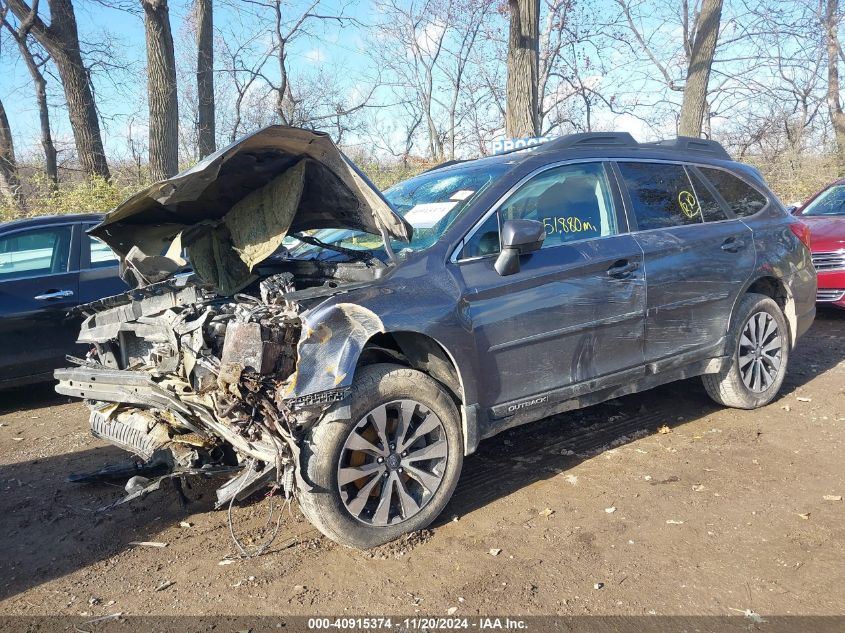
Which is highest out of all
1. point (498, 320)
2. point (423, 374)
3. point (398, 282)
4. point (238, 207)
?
point (238, 207)

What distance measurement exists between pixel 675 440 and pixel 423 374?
2.23 meters

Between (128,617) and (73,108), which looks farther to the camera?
(73,108)

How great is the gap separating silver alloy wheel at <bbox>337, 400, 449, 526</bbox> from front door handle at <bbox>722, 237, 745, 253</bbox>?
8.88 feet

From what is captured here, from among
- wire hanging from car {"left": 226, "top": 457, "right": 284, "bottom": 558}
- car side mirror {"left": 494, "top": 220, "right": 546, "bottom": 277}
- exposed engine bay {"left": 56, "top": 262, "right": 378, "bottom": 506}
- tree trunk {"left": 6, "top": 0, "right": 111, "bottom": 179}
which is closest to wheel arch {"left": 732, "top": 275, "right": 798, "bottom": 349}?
car side mirror {"left": 494, "top": 220, "right": 546, "bottom": 277}

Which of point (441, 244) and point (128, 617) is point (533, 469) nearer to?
point (441, 244)

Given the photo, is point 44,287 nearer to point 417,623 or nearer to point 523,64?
point 417,623

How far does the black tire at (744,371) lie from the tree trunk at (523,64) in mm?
6131

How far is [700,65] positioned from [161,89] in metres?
11.8

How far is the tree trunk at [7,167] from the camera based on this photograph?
1284 cm

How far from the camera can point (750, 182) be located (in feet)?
17.5

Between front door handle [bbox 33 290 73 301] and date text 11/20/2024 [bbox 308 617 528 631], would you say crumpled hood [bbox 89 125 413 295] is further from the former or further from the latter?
front door handle [bbox 33 290 73 301]

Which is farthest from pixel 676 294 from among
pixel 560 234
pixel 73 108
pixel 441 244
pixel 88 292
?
pixel 73 108

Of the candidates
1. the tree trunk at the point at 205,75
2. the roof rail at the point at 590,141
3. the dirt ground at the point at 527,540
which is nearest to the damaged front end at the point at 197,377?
the dirt ground at the point at 527,540

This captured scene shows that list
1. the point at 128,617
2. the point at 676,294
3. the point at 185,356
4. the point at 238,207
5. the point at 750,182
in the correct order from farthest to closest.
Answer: the point at 750,182 < the point at 676,294 < the point at 238,207 < the point at 185,356 < the point at 128,617
